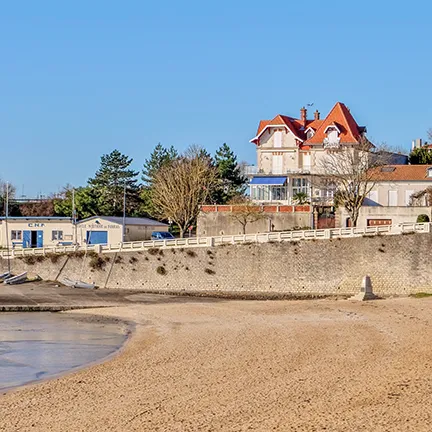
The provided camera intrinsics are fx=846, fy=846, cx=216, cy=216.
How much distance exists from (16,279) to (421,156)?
33481 millimetres

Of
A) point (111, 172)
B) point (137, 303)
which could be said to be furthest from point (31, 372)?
point (111, 172)

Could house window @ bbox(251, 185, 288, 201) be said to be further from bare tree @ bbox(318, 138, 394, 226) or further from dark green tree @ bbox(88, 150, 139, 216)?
dark green tree @ bbox(88, 150, 139, 216)

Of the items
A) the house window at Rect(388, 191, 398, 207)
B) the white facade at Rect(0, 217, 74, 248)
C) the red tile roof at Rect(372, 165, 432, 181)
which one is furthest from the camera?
the white facade at Rect(0, 217, 74, 248)

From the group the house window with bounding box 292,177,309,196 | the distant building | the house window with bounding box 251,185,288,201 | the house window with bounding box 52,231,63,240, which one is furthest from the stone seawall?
the house window with bounding box 292,177,309,196

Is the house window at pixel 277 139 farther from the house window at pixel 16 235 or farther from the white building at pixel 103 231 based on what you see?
the house window at pixel 16 235

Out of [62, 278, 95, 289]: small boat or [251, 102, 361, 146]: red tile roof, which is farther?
[251, 102, 361, 146]: red tile roof

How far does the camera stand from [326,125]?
205 ft

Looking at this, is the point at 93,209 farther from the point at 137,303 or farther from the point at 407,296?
the point at 407,296

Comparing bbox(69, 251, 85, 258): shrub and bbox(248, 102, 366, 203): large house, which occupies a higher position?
bbox(248, 102, 366, 203): large house

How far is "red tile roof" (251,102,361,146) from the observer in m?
61.9

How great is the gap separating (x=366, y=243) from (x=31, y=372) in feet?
83.0

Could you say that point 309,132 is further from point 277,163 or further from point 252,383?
point 252,383

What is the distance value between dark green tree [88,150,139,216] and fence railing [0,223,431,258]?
82.2 feet

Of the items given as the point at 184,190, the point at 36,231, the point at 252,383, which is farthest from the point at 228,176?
the point at 252,383
